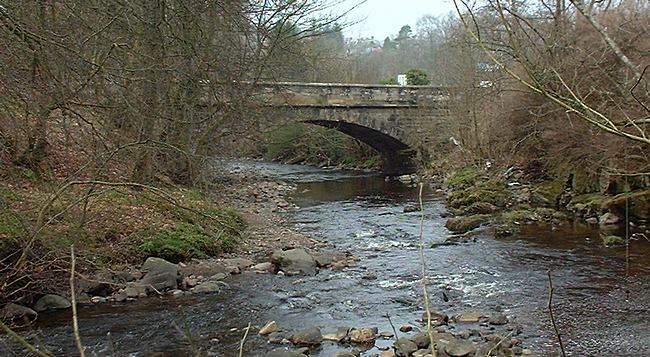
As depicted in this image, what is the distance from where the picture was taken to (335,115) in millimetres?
25094

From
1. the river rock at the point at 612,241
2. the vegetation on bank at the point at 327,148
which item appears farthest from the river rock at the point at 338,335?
the vegetation on bank at the point at 327,148

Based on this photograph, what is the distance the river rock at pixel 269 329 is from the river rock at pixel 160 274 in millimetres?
2102

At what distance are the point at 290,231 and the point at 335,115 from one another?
11.9 metres

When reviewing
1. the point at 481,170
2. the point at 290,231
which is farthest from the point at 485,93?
the point at 290,231

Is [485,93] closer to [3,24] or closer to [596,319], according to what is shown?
[596,319]

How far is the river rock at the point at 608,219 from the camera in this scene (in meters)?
13.0

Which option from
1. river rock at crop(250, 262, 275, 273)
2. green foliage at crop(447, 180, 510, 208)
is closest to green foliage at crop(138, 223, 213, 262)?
river rock at crop(250, 262, 275, 273)

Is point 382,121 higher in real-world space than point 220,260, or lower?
higher

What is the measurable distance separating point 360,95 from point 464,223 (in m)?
13.5

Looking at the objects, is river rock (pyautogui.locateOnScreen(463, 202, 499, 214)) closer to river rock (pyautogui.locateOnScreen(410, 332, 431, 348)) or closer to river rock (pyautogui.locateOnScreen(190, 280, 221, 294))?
river rock (pyautogui.locateOnScreen(190, 280, 221, 294))

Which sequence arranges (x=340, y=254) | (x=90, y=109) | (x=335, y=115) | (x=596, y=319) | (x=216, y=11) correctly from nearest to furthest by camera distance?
1. (x=90, y=109)
2. (x=596, y=319)
3. (x=216, y=11)
4. (x=340, y=254)
5. (x=335, y=115)

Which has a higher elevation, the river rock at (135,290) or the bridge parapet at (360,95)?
the bridge parapet at (360,95)

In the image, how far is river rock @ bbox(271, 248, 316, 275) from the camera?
10.3 metres

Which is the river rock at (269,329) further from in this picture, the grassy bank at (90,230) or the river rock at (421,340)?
the river rock at (421,340)
